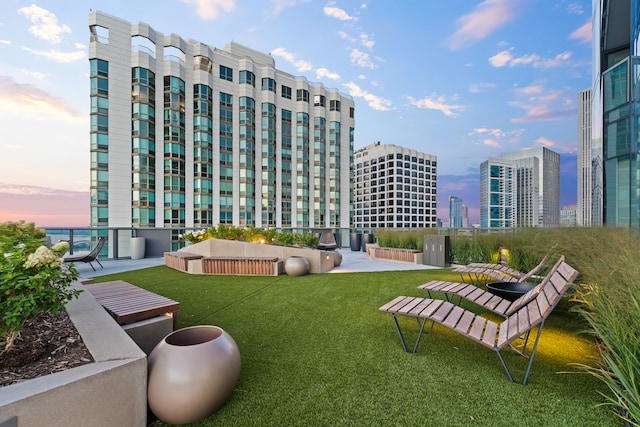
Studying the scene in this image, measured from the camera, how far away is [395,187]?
101 meters

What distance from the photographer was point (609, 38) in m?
13.1

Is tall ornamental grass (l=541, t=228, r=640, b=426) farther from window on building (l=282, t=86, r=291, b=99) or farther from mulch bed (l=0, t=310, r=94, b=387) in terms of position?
window on building (l=282, t=86, r=291, b=99)

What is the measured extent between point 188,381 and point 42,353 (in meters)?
1.18

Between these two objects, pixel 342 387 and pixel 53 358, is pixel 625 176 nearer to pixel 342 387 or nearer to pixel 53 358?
pixel 342 387

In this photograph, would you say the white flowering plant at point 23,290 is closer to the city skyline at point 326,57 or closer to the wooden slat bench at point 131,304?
the wooden slat bench at point 131,304

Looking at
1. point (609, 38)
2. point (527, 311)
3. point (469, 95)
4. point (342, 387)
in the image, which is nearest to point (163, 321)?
point (342, 387)

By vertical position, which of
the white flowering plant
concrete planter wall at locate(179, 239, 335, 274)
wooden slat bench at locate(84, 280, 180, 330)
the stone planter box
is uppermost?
the white flowering plant

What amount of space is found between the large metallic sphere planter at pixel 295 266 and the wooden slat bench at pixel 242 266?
398mm

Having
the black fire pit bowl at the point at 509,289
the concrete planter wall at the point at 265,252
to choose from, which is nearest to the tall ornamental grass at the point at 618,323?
the black fire pit bowl at the point at 509,289

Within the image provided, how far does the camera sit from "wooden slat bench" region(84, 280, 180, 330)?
2857 millimetres

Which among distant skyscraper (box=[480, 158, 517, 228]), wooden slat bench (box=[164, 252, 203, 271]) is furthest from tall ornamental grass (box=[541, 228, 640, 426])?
distant skyscraper (box=[480, 158, 517, 228])

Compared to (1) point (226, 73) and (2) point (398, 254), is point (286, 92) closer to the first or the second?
(1) point (226, 73)

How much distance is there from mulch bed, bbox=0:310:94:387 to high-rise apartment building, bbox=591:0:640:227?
1335 cm

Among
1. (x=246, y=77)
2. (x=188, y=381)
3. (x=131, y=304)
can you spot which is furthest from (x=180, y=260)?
(x=246, y=77)
